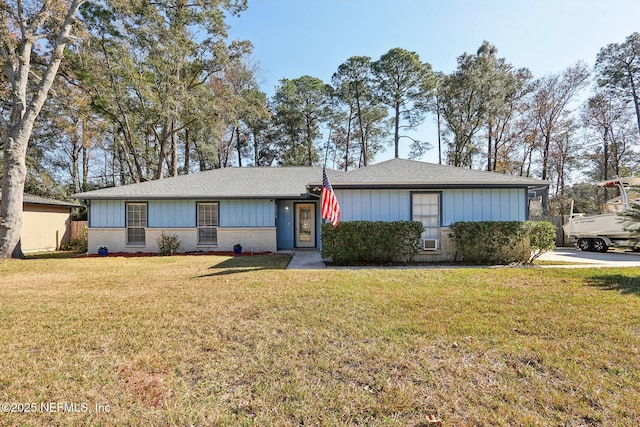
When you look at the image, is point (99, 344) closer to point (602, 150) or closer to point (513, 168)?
point (513, 168)

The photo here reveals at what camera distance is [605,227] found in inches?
461

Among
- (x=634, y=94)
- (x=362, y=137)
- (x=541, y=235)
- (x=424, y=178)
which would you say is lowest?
(x=541, y=235)

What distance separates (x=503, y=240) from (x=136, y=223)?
1405 centimetres

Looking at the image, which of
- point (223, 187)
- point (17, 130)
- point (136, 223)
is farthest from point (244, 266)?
point (17, 130)

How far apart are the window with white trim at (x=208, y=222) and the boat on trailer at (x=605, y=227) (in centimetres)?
1576

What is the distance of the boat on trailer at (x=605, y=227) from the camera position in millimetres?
11305

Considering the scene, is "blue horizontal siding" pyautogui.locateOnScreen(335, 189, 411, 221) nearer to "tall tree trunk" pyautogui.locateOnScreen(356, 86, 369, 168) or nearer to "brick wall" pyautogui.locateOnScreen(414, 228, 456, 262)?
"brick wall" pyautogui.locateOnScreen(414, 228, 456, 262)

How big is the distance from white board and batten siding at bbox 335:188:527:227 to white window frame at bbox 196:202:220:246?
20.0 ft

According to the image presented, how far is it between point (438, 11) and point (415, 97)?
584 inches

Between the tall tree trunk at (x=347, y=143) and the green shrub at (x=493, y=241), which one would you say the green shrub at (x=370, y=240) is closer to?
the green shrub at (x=493, y=241)

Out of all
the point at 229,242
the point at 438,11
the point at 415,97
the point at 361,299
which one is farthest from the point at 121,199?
Answer: the point at 415,97

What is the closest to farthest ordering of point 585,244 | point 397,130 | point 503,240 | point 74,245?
point 503,240 → point 585,244 → point 74,245 → point 397,130

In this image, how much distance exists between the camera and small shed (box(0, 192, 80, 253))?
45.3 feet

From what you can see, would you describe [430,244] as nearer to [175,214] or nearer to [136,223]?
[175,214]
